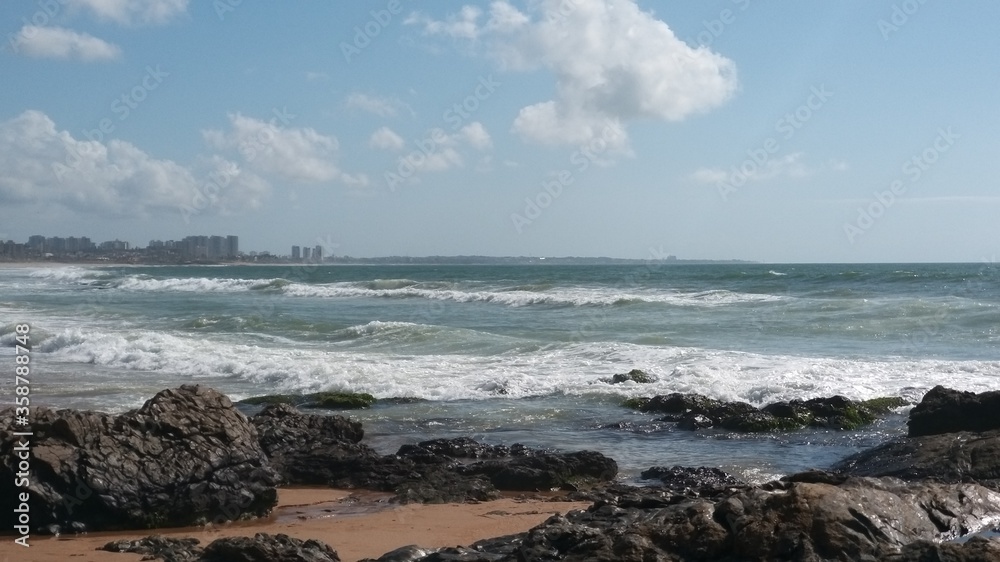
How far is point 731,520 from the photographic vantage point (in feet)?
15.8

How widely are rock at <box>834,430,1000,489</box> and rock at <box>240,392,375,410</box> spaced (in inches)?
279

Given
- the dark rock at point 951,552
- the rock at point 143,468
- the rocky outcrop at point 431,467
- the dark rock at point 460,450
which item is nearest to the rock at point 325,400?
the rocky outcrop at point 431,467

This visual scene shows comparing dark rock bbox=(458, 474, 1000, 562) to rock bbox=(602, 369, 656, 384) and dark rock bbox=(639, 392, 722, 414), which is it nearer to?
dark rock bbox=(639, 392, 722, 414)

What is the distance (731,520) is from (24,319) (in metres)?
28.7

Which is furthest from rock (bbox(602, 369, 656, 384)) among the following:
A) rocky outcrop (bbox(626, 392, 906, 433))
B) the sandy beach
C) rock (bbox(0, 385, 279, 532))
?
rock (bbox(0, 385, 279, 532))

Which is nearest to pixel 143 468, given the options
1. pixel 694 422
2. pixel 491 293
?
pixel 694 422

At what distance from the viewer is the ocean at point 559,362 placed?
11516 mm

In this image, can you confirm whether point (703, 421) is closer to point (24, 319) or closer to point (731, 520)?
point (731, 520)

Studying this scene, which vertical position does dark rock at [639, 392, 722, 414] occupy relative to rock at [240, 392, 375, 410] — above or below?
above

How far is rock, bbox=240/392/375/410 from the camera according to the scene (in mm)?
13531

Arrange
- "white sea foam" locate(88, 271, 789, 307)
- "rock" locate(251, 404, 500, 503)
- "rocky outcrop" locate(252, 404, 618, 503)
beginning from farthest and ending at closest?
"white sea foam" locate(88, 271, 789, 307)
"rocky outcrop" locate(252, 404, 618, 503)
"rock" locate(251, 404, 500, 503)

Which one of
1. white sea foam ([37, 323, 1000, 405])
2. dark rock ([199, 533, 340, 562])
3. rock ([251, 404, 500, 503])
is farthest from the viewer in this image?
white sea foam ([37, 323, 1000, 405])

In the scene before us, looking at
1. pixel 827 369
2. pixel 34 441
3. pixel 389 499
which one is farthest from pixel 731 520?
pixel 827 369

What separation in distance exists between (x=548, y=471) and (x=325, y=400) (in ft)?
18.4
